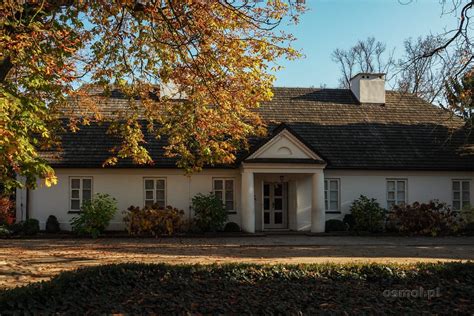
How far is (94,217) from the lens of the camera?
19.2 metres

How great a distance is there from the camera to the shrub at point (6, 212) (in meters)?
20.4

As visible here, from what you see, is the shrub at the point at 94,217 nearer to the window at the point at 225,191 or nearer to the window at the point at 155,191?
the window at the point at 155,191

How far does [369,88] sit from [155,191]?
12.4 metres

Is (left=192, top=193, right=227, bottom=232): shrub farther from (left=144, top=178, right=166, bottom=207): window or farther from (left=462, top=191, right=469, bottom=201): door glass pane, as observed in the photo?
(left=462, top=191, right=469, bottom=201): door glass pane

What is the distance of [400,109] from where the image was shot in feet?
86.3

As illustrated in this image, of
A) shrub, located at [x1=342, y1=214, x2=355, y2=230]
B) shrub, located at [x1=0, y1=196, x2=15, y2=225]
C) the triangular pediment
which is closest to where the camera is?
the triangular pediment

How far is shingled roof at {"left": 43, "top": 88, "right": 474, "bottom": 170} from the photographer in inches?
832

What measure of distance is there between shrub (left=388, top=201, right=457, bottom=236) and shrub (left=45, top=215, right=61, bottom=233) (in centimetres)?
1328

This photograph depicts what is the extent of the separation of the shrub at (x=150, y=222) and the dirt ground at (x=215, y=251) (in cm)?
95

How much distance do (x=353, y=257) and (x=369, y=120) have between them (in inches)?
485

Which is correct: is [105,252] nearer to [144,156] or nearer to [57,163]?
[144,156]

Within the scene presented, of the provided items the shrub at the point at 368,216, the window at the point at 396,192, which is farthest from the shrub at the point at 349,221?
the window at the point at 396,192

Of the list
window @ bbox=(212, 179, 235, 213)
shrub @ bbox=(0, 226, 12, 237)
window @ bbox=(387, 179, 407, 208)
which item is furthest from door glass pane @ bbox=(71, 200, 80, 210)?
window @ bbox=(387, 179, 407, 208)

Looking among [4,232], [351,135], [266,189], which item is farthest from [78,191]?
[351,135]
